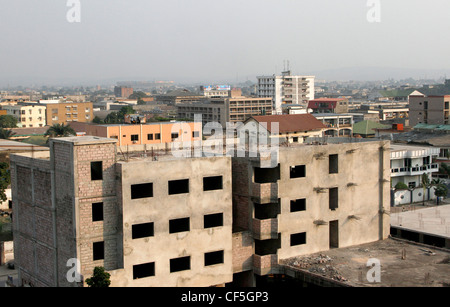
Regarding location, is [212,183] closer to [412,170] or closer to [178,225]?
[178,225]

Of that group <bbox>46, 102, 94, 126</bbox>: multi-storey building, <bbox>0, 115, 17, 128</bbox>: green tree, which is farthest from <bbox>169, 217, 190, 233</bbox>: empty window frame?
<bbox>46, 102, 94, 126</bbox>: multi-storey building

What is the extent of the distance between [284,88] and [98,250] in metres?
115

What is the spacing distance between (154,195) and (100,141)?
8.72ft

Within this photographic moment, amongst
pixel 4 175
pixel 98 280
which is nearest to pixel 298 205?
pixel 98 280

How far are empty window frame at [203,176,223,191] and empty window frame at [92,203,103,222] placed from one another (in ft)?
13.3

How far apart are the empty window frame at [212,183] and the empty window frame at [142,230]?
2644mm

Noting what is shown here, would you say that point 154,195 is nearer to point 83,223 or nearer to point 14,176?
point 83,223

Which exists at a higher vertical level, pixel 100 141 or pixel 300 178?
pixel 100 141

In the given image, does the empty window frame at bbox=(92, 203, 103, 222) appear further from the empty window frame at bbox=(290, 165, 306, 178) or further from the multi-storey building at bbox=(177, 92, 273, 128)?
the multi-storey building at bbox=(177, 92, 273, 128)

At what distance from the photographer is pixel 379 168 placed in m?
27.2

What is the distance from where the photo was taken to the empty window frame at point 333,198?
25719mm

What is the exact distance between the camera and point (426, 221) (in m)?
31.1

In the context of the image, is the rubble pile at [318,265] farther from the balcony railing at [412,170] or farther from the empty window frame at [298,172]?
the balcony railing at [412,170]
